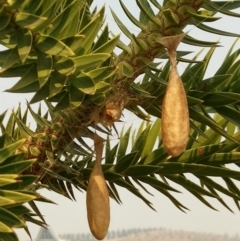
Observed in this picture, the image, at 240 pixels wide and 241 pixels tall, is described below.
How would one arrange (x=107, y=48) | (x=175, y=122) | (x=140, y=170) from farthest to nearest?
(x=140, y=170) < (x=107, y=48) < (x=175, y=122)

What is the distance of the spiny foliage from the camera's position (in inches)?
36.4

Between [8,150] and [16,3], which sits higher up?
[16,3]

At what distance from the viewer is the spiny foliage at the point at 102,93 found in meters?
0.92

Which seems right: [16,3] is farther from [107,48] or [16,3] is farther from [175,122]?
[175,122]

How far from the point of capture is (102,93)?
101 cm

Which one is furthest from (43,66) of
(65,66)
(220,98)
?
(220,98)

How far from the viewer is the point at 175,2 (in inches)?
38.0

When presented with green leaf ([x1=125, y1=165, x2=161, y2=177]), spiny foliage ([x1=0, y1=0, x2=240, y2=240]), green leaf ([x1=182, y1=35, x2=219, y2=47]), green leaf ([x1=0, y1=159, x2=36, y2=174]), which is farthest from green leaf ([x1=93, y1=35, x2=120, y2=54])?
green leaf ([x1=125, y1=165, x2=161, y2=177])

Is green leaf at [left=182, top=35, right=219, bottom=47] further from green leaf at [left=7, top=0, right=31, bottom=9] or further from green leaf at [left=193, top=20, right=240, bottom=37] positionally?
green leaf at [left=7, top=0, right=31, bottom=9]

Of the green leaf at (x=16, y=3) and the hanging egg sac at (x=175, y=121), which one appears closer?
the hanging egg sac at (x=175, y=121)

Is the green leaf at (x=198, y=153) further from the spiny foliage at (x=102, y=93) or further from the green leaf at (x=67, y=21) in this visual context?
the green leaf at (x=67, y=21)

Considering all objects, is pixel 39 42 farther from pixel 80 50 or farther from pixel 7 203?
pixel 7 203

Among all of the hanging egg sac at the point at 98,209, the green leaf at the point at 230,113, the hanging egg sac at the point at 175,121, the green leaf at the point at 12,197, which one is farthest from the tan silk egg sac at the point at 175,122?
the green leaf at the point at 230,113

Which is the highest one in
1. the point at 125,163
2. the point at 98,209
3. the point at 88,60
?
the point at 88,60
